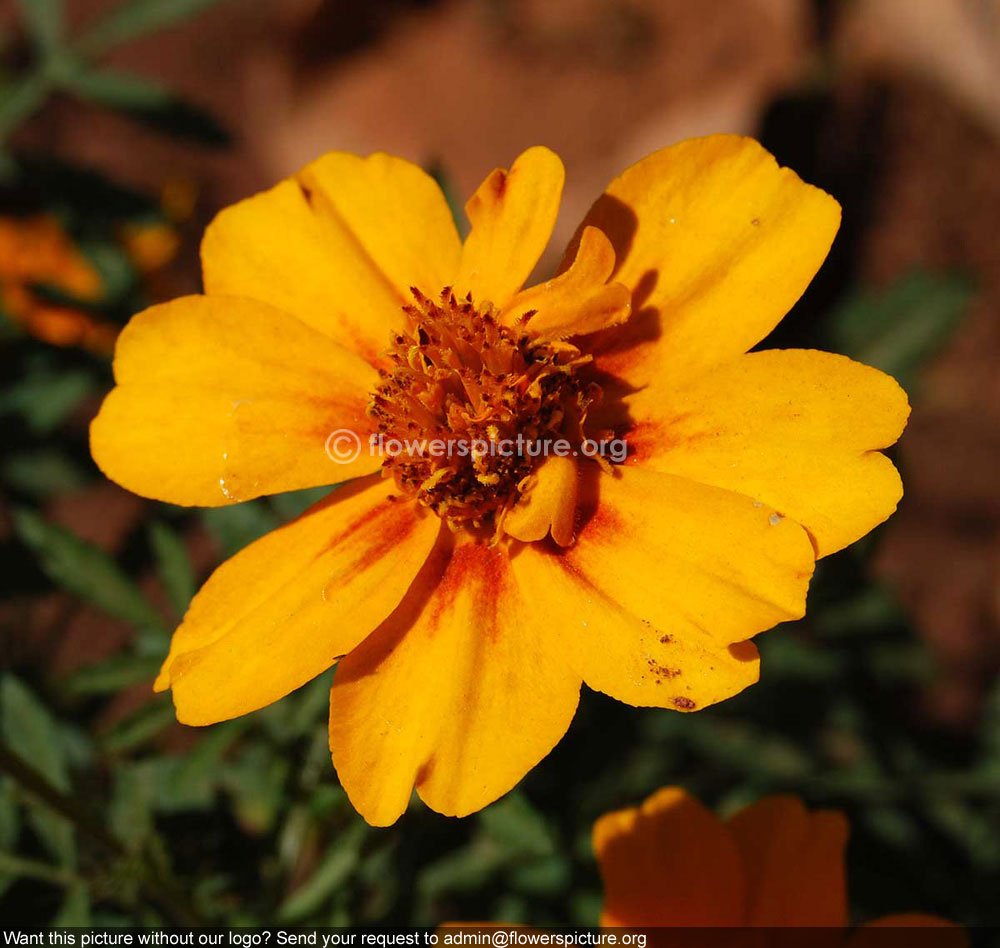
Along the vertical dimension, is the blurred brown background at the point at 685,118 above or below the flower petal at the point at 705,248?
below

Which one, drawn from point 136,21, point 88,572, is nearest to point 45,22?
point 136,21

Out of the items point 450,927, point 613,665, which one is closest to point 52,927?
point 450,927

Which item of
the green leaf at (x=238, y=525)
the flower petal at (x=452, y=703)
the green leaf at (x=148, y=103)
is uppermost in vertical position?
the green leaf at (x=148, y=103)

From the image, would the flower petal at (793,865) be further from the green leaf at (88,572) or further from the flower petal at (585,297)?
the green leaf at (88,572)

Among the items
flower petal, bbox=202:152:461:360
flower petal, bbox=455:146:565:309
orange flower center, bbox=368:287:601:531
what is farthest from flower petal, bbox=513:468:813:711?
flower petal, bbox=202:152:461:360

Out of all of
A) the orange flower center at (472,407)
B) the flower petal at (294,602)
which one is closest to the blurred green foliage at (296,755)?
the flower petal at (294,602)
